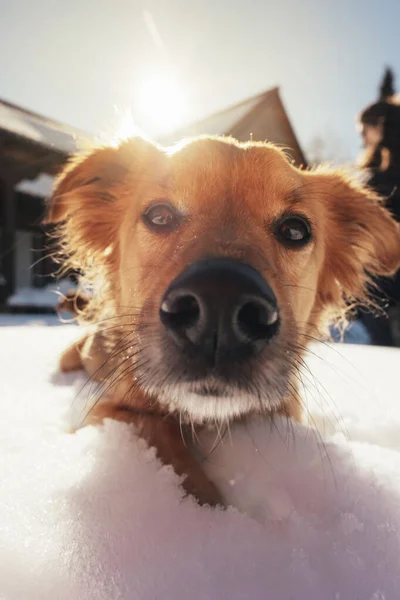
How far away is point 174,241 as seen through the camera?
1792 millimetres

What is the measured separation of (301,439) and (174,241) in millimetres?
966

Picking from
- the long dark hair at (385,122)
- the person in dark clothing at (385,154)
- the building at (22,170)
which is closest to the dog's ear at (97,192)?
the person in dark clothing at (385,154)

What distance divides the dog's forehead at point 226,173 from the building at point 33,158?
711 centimetres

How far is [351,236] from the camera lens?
2693 mm

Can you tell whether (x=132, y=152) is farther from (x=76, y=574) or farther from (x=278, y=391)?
(x=76, y=574)

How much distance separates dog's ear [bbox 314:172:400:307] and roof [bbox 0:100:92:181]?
27.8ft

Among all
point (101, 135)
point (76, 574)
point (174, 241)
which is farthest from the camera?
point (101, 135)

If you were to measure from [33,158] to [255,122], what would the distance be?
21.3 ft

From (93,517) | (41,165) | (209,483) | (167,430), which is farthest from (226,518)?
(41,165)

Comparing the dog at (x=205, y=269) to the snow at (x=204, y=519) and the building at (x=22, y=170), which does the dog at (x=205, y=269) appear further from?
the building at (x=22, y=170)

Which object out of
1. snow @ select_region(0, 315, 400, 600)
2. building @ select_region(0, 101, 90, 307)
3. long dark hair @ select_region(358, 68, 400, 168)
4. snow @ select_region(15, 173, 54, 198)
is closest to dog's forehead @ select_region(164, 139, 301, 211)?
snow @ select_region(0, 315, 400, 600)

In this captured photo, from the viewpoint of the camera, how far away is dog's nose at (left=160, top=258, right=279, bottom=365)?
1.14 metres

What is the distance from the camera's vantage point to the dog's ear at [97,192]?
2.44 m

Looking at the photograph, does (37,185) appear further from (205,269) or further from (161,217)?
(205,269)
